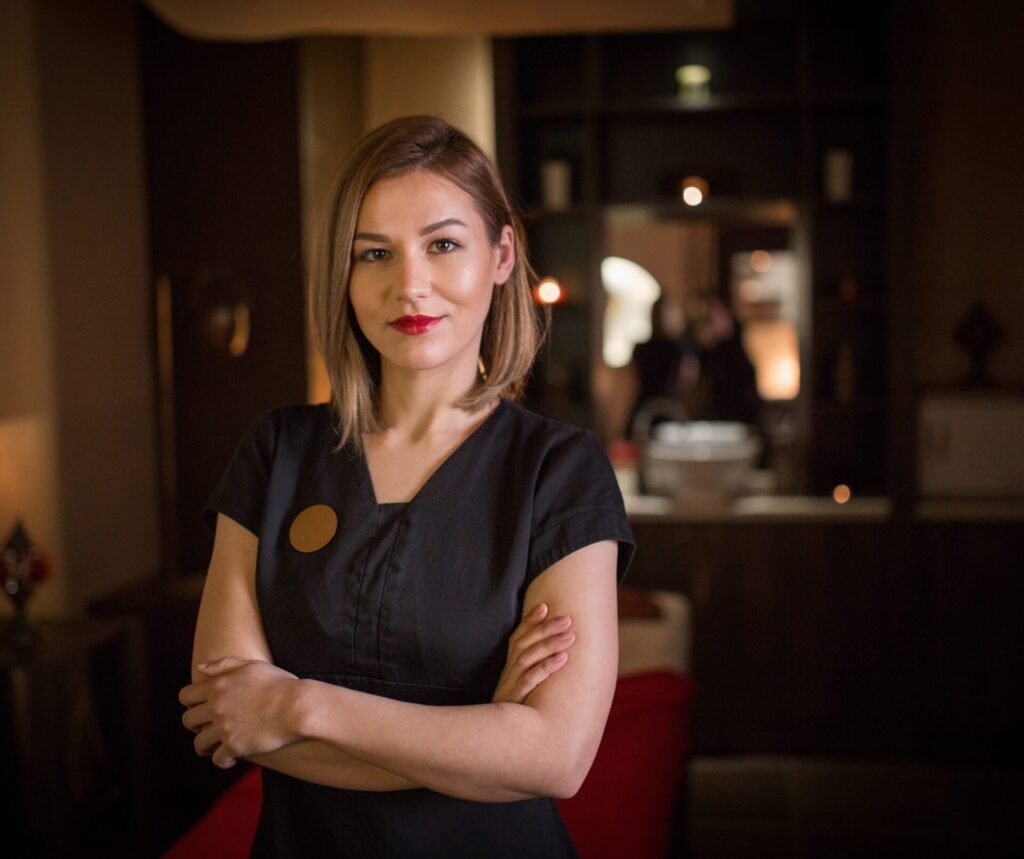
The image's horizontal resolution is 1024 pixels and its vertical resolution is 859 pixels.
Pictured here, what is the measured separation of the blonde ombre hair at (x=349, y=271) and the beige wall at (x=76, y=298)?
6.75 ft

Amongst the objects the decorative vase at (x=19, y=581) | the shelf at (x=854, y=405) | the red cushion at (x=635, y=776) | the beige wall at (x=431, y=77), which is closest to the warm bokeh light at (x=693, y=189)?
the beige wall at (x=431, y=77)

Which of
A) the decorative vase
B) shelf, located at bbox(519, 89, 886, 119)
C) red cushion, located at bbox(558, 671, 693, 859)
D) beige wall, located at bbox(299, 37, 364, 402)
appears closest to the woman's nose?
red cushion, located at bbox(558, 671, 693, 859)

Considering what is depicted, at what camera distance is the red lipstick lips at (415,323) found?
1226 millimetres

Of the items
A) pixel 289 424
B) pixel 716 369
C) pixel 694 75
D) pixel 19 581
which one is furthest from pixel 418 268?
pixel 716 369

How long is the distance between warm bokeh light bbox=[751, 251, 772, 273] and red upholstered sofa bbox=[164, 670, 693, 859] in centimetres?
232

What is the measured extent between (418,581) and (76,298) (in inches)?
96.6

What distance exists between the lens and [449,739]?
1.10 metres

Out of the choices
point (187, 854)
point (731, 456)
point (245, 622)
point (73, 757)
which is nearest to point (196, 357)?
point (73, 757)

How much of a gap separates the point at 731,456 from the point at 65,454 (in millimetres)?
2260

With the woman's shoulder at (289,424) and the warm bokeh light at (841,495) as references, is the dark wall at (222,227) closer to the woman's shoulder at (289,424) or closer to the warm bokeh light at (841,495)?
the warm bokeh light at (841,495)

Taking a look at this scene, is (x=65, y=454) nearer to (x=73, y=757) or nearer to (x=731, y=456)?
(x=73, y=757)

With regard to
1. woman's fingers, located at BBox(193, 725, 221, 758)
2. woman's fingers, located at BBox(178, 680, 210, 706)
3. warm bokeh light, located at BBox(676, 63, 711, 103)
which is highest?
warm bokeh light, located at BBox(676, 63, 711, 103)

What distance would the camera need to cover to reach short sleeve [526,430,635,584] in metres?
1.20

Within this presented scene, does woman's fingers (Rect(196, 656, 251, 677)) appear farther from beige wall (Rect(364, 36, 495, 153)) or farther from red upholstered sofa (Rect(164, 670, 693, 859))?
beige wall (Rect(364, 36, 495, 153))
